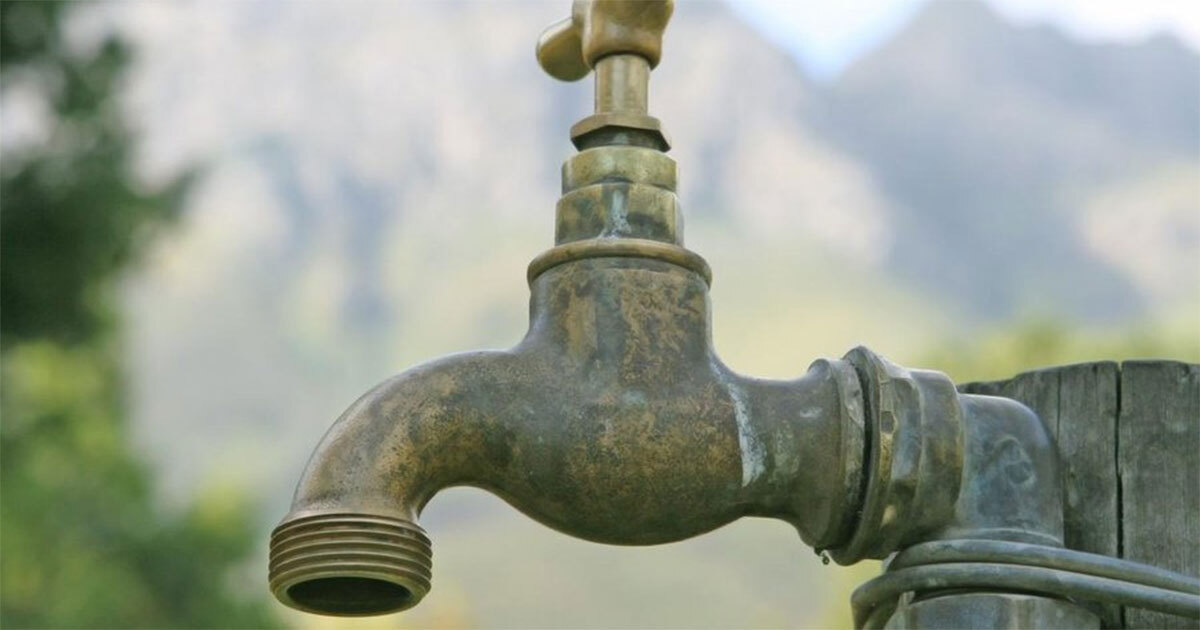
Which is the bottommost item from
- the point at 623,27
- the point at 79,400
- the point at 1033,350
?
the point at 623,27

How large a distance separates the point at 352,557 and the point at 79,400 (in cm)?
1434

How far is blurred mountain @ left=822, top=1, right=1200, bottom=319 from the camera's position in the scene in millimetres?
106875

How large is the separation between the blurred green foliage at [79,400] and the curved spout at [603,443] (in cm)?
928

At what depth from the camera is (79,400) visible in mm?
15391

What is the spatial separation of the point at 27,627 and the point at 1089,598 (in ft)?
37.2

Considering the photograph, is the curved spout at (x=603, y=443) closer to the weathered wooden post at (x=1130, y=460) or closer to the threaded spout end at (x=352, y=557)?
the threaded spout end at (x=352, y=557)

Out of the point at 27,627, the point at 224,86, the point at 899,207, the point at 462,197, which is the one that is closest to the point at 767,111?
the point at 899,207

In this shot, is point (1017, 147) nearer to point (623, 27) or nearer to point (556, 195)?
point (556, 195)

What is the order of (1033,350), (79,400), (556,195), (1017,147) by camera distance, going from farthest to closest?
(1017,147) < (556,195) < (1033,350) < (79,400)

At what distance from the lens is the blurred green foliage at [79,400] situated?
10.7m

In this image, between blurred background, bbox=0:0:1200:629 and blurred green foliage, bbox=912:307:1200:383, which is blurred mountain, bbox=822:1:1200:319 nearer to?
blurred background, bbox=0:0:1200:629

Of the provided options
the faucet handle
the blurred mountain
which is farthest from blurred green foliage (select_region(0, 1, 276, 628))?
the blurred mountain

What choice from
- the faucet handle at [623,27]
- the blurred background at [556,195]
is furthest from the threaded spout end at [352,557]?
the blurred background at [556,195]

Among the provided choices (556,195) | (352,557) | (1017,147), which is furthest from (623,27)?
(1017,147)
